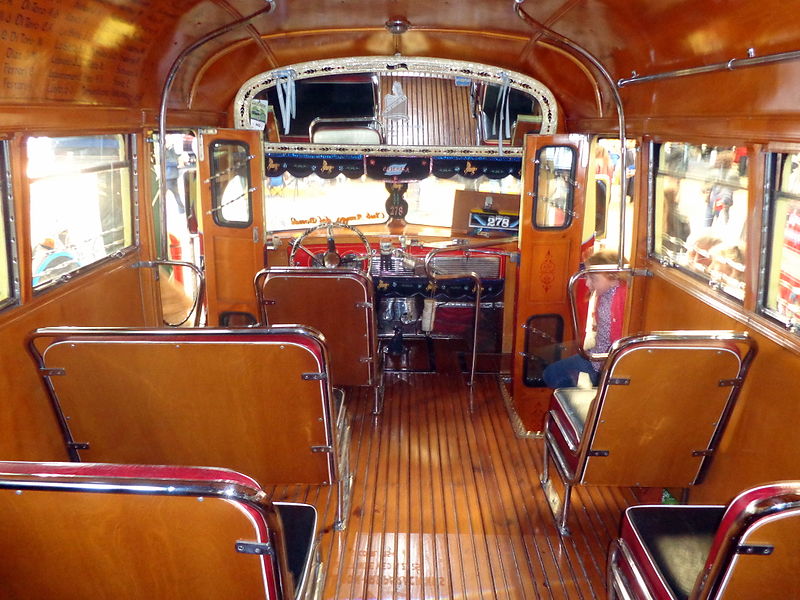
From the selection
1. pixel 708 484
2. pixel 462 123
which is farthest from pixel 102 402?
pixel 462 123

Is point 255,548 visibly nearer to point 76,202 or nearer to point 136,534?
point 136,534

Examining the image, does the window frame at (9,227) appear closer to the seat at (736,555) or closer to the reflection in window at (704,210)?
the seat at (736,555)

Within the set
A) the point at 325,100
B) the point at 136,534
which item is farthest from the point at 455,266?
the point at 136,534

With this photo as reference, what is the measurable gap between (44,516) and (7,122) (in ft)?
4.79

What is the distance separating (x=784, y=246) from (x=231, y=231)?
3.46m

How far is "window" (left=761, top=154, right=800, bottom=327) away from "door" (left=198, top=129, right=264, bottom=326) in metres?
3.20

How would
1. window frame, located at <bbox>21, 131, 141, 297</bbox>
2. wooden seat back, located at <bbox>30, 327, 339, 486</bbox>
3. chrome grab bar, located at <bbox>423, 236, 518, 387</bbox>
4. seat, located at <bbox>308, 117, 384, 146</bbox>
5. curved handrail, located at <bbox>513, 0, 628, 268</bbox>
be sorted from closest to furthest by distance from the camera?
wooden seat back, located at <bbox>30, 327, 339, 486</bbox>
window frame, located at <bbox>21, 131, 141, 297</bbox>
curved handrail, located at <bbox>513, 0, 628, 268</bbox>
chrome grab bar, located at <bbox>423, 236, 518, 387</bbox>
seat, located at <bbox>308, 117, 384, 146</bbox>

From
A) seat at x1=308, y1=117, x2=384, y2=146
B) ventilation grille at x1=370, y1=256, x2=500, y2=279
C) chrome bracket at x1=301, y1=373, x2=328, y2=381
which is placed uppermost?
seat at x1=308, y1=117, x2=384, y2=146

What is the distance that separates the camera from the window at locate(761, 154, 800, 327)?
2207 mm

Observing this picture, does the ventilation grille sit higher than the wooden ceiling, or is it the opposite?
the wooden ceiling

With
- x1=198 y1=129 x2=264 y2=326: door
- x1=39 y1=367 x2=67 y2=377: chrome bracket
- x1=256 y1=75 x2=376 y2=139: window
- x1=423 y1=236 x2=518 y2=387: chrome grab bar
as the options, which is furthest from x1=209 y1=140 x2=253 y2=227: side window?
x1=39 y1=367 x2=67 y2=377: chrome bracket

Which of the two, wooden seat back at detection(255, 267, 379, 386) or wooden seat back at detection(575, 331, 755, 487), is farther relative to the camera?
wooden seat back at detection(255, 267, 379, 386)

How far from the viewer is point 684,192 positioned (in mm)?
3139

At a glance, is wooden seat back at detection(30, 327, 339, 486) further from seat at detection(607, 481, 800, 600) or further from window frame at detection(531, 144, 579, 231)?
window frame at detection(531, 144, 579, 231)
